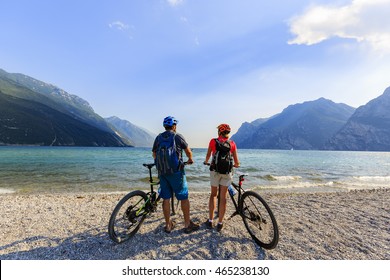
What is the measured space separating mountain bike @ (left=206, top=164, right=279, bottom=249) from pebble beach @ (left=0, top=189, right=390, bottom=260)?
249 millimetres

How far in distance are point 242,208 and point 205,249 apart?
1.66 metres

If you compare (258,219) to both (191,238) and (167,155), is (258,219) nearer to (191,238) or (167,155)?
(191,238)

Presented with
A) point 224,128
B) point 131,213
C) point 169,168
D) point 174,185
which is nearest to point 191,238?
point 174,185

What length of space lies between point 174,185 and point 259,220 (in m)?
2.53

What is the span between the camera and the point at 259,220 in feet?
19.6

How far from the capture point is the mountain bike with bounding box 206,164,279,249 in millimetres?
5418

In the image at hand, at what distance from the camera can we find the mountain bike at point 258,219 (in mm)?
5418

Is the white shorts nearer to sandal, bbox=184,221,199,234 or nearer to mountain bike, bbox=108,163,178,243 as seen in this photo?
sandal, bbox=184,221,199,234

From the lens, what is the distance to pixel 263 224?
19.4ft

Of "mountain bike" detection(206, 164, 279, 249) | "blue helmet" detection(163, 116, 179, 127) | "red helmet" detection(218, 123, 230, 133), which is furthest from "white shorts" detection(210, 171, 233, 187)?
"blue helmet" detection(163, 116, 179, 127)

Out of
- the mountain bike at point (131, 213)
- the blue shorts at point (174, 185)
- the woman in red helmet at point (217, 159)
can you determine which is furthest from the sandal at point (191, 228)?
the mountain bike at point (131, 213)
